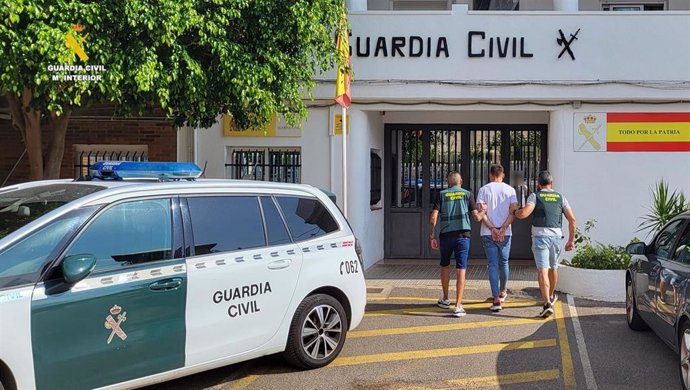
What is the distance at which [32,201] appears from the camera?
4523mm

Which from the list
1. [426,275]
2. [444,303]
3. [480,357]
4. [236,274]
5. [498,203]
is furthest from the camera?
[426,275]

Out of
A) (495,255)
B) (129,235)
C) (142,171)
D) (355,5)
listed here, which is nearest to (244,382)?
(129,235)

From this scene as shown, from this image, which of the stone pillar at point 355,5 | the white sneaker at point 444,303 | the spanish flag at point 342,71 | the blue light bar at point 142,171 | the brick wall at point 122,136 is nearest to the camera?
the blue light bar at point 142,171

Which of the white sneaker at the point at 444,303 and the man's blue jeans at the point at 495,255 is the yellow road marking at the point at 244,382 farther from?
the man's blue jeans at the point at 495,255

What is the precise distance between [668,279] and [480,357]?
1.80 metres

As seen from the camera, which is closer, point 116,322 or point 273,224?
point 116,322

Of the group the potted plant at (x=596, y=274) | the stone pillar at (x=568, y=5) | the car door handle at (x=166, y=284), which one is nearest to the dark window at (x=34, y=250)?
the car door handle at (x=166, y=284)

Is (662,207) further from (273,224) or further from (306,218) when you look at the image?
(273,224)

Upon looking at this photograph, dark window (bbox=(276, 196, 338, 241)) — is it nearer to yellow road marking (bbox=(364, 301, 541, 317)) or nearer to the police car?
the police car

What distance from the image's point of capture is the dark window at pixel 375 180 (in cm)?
1197

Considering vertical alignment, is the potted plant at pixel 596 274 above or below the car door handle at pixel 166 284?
below

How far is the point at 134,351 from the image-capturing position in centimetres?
432

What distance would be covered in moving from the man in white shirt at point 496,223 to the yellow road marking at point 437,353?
1468 millimetres

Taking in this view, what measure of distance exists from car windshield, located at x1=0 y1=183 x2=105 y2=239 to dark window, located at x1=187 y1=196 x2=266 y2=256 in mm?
764
